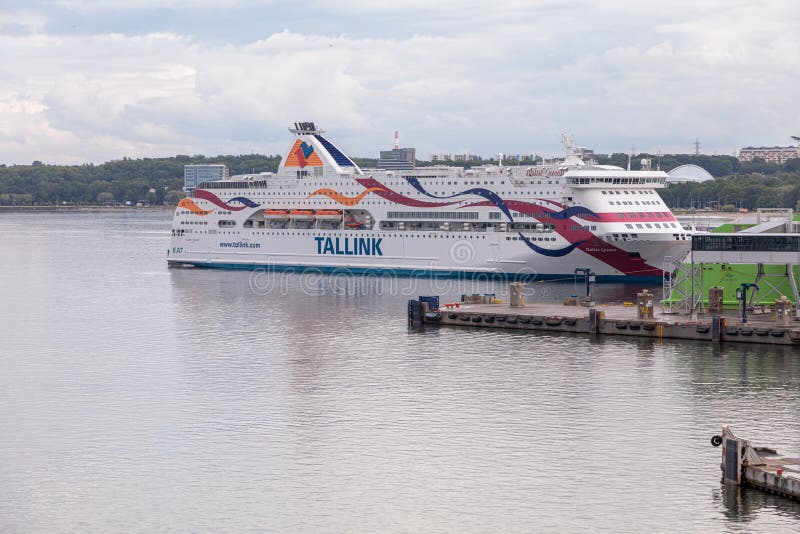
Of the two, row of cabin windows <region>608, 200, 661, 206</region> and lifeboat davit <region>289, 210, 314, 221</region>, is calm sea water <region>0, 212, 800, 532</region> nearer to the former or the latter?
row of cabin windows <region>608, 200, 661, 206</region>

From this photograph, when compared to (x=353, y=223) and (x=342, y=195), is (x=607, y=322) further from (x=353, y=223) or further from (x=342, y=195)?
(x=342, y=195)

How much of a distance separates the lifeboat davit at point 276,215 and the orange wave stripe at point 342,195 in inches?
96.4

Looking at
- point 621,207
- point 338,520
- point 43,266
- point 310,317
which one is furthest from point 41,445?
point 43,266

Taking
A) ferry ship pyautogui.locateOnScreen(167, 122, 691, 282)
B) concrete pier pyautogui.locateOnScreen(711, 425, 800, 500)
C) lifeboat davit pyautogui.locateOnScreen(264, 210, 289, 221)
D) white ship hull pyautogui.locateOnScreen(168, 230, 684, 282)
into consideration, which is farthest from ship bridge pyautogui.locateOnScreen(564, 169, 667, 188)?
concrete pier pyautogui.locateOnScreen(711, 425, 800, 500)

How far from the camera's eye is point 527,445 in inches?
1123

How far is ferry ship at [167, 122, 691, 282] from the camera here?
65500mm

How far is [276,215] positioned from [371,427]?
48993 millimetres

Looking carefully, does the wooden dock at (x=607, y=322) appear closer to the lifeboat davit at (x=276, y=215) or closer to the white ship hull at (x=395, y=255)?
the white ship hull at (x=395, y=255)

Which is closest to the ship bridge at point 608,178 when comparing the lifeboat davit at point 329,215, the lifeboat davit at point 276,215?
the lifeboat davit at point 329,215

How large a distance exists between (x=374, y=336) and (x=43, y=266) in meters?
50.2

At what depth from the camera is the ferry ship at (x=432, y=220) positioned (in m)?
65.5

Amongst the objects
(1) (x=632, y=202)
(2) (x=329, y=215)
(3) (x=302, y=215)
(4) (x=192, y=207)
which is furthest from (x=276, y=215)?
(1) (x=632, y=202)

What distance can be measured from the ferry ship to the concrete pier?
130 feet

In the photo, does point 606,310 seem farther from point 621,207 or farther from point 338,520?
point 338,520
